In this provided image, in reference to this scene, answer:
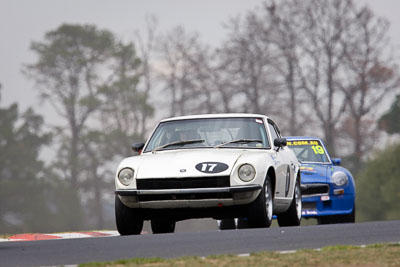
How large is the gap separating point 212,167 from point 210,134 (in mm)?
1357

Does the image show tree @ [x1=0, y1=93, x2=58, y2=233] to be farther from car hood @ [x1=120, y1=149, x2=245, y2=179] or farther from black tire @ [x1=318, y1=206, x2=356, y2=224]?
car hood @ [x1=120, y1=149, x2=245, y2=179]

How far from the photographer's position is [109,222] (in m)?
64.3

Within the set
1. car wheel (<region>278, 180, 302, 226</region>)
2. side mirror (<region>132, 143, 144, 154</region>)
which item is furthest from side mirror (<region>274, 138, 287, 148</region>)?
side mirror (<region>132, 143, 144, 154</region>)

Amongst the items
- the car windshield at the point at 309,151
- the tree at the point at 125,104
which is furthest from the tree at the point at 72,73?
the car windshield at the point at 309,151

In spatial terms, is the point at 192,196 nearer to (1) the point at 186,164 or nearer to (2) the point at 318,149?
(1) the point at 186,164

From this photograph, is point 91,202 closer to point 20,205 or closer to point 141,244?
point 20,205

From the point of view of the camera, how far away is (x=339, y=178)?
18.3 meters

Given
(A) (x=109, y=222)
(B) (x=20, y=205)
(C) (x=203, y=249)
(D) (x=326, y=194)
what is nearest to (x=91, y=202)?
(A) (x=109, y=222)

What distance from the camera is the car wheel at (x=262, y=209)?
12648 millimetres

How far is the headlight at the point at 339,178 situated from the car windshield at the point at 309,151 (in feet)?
2.41

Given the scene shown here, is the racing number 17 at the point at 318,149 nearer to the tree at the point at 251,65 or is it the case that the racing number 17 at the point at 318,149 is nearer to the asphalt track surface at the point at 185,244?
the asphalt track surface at the point at 185,244

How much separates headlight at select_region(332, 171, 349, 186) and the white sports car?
450 cm

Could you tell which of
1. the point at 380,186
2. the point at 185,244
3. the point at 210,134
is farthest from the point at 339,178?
the point at 380,186

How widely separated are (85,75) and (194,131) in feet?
159
